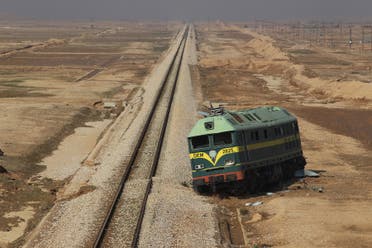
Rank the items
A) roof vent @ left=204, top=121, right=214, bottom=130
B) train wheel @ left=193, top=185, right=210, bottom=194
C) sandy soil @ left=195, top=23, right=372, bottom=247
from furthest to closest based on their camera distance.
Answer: train wheel @ left=193, top=185, right=210, bottom=194 → roof vent @ left=204, top=121, right=214, bottom=130 → sandy soil @ left=195, top=23, right=372, bottom=247

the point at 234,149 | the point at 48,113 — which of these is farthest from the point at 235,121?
the point at 48,113

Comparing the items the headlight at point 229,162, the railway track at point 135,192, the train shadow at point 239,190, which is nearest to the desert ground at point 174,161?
the train shadow at point 239,190

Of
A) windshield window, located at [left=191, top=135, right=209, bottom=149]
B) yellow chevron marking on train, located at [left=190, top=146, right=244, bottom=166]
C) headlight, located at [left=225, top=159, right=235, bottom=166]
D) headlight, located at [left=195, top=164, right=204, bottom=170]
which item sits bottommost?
headlight, located at [left=195, top=164, right=204, bottom=170]

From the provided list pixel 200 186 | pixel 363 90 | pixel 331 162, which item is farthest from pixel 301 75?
pixel 200 186

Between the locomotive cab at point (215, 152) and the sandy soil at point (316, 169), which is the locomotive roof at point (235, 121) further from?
the sandy soil at point (316, 169)

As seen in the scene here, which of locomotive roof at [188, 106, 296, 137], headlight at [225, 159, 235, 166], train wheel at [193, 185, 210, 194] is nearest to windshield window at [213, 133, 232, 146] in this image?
locomotive roof at [188, 106, 296, 137]

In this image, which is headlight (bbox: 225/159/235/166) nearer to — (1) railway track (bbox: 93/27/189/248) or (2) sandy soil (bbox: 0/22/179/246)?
(1) railway track (bbox: 93/27/189/248)

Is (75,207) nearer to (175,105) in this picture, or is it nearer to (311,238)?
(311,238)
